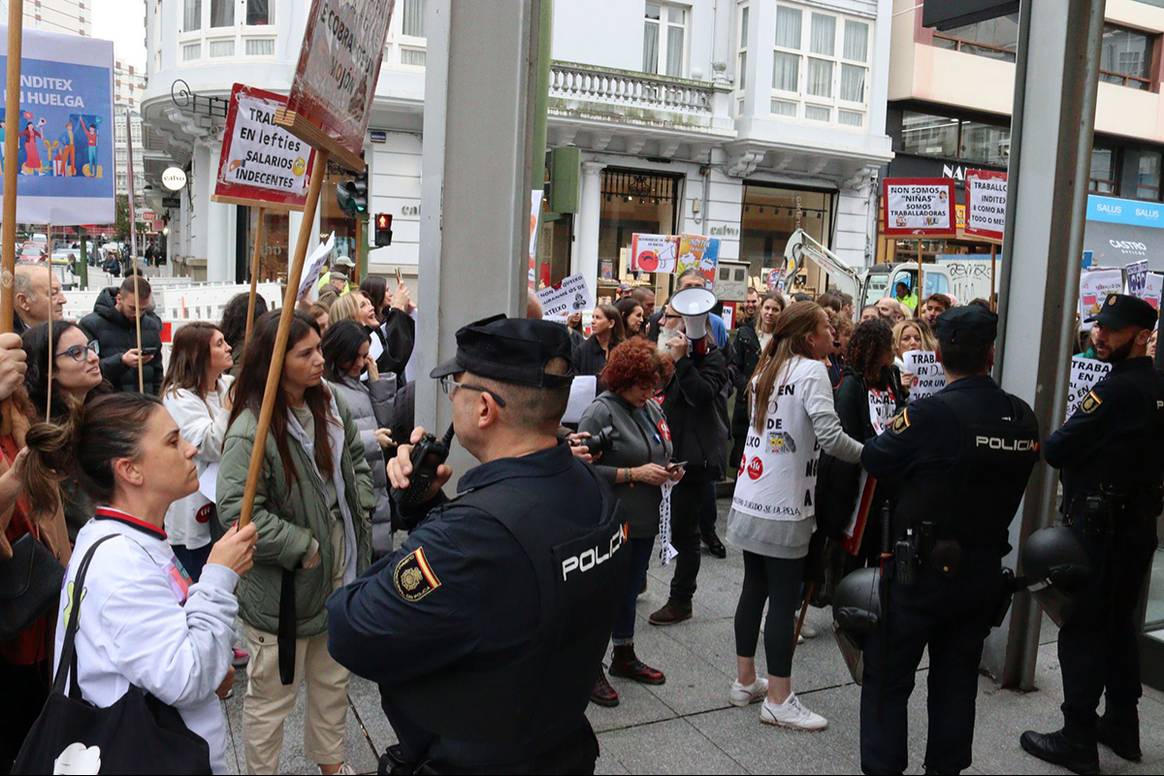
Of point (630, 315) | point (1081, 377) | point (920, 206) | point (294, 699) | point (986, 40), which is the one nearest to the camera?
point (294, 699)

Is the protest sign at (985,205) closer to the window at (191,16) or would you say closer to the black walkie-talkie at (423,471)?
the black walkie-talkie at (423,471)

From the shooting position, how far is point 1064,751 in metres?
4.22

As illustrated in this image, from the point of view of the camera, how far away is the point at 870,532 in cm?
506

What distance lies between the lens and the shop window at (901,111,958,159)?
25734 millimetres

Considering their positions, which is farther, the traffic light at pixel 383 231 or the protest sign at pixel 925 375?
the traffic light at pixel 383 231

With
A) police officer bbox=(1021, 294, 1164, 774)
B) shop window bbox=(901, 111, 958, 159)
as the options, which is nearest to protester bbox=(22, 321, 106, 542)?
police officer bbox=(1021, 294, 1164, 774)

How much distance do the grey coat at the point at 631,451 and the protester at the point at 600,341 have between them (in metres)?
2.58

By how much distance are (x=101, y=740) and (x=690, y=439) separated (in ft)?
14.3

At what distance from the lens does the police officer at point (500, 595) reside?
201 cm

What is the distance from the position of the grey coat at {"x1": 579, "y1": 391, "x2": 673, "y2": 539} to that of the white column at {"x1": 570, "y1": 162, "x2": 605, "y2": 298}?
17.8 m

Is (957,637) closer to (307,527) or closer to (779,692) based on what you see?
(779,692)

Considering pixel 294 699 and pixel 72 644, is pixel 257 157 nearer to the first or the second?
pixel 294 699

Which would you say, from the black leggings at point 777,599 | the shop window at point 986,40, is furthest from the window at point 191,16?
the black leggings at point 777,599

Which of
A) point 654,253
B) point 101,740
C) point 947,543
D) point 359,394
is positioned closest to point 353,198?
point 654,253
